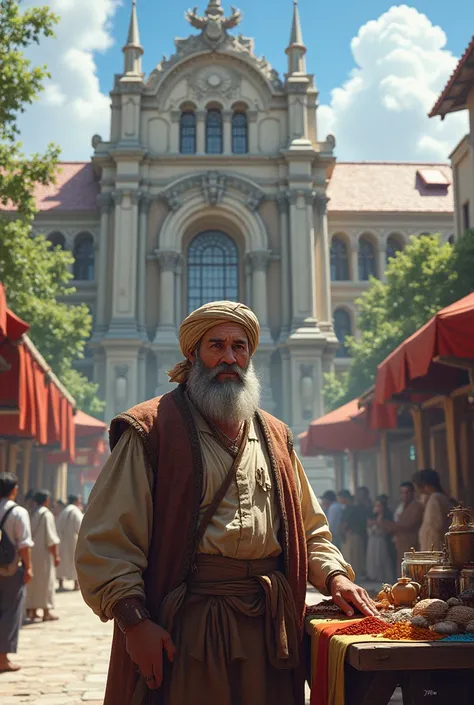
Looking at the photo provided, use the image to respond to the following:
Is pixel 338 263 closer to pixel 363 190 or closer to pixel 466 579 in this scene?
pixel 363 190

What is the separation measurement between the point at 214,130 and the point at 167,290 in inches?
275

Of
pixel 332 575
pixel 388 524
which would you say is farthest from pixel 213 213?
pixel 332 575

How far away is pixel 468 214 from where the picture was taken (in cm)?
1966

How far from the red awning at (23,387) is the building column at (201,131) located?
22038mm

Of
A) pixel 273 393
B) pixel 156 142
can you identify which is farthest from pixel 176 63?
pixel 273 393

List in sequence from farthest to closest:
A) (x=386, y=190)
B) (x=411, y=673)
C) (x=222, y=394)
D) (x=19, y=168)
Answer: (x=386, y=190) < (x=19, y=168) < (x=222, y=394) < (x=411, y=673)

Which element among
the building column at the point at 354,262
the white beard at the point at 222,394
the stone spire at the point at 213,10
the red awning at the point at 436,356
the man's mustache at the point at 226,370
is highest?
the stone spire at the point at 213,10

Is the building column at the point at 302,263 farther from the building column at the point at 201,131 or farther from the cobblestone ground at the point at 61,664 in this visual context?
the cobblestone ground at the point at 61,664

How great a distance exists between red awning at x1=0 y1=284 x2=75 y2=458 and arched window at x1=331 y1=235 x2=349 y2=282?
90.9 ft

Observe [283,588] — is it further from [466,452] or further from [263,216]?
[263,216]

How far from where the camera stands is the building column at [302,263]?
31125 mm

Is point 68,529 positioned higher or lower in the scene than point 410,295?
lower

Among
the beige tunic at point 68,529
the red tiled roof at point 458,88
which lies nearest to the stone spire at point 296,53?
the red tiled roof at point 458,88

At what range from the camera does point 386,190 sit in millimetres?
41125
